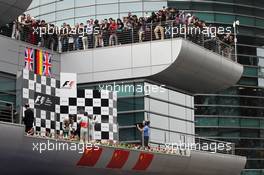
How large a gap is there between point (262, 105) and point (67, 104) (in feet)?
113

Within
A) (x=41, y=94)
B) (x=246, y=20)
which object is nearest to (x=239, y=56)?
(x=246, y=20)

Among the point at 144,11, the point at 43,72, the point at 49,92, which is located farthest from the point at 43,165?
the point at 144,11

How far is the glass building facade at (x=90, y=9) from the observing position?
166 feet

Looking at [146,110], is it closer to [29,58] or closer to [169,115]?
[169,115]

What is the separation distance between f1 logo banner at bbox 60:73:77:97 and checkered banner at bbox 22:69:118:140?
5.1 inches

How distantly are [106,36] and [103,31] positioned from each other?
33 centimetres

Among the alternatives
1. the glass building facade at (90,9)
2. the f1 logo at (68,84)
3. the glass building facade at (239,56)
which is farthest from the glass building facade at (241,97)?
the f1 logo at (68,84)

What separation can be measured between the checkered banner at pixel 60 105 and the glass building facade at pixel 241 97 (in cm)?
2685

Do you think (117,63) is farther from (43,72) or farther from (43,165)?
(43,165)

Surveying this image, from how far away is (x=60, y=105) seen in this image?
2716cm

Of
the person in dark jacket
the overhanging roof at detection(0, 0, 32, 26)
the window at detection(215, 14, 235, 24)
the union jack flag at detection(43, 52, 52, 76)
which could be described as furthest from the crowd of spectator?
the window at detection(215, 14, 235, 24)

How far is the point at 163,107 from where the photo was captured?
34.2m

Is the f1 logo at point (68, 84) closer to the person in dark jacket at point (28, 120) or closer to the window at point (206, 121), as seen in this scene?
the person in dark jacket at point (28, 120)

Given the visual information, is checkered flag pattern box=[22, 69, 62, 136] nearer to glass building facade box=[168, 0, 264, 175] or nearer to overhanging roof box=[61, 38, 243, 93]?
overhanging roof box=[61, 38, 243, 93]
